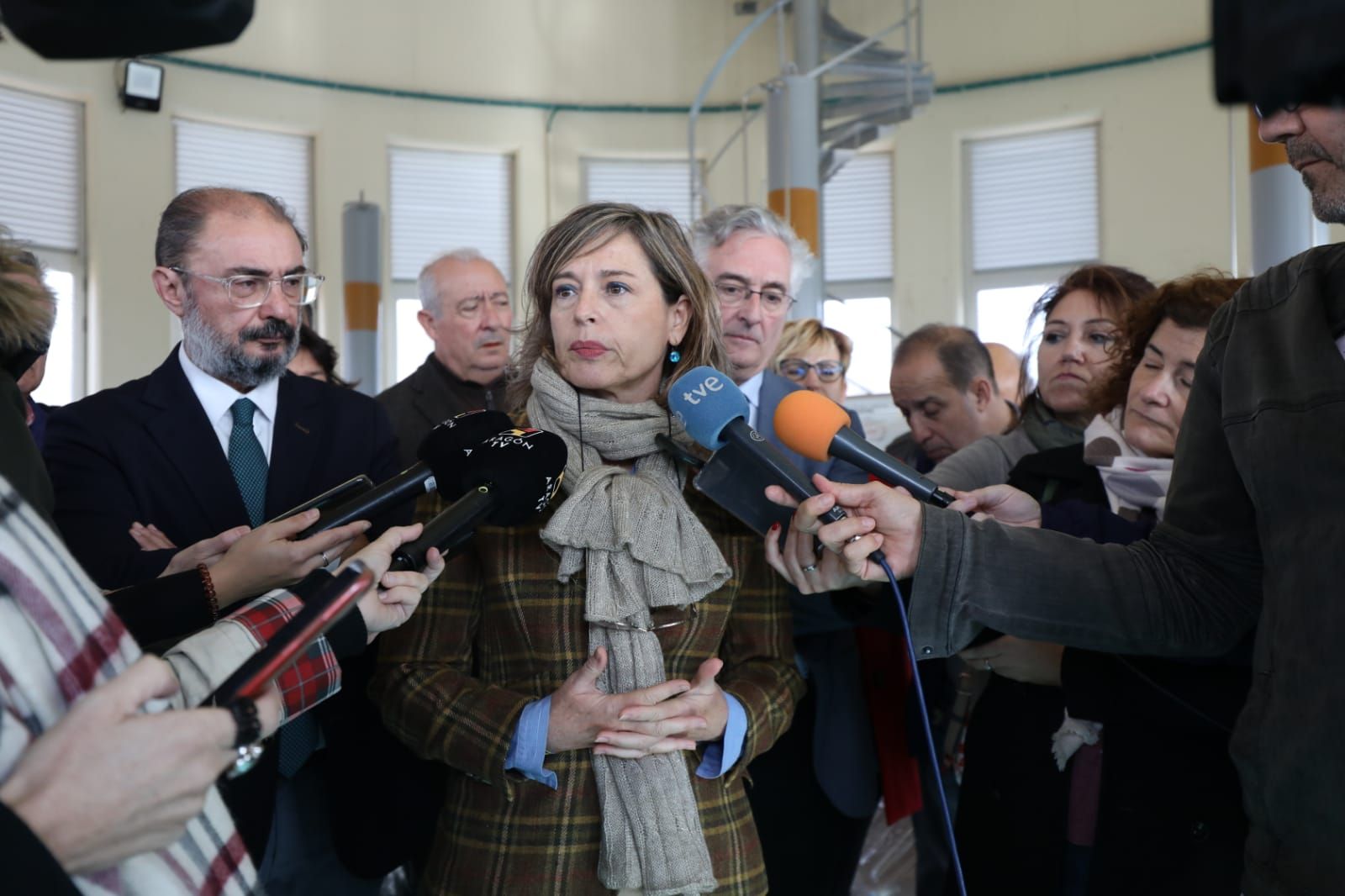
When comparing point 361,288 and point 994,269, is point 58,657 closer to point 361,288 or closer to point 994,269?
point 361,288

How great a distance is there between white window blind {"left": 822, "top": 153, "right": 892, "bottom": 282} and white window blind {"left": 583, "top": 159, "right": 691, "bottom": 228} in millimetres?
1245

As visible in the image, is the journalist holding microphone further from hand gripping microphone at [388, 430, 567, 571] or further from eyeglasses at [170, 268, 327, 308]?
eyeglasses at [170, 268, 327, 308]

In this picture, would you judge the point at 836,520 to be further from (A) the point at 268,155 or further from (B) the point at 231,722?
(A) the point at 268,155

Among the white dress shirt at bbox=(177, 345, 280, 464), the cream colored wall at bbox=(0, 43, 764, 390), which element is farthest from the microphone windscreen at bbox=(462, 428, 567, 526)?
the cream colored wall at bbox=(0, 43, 764, 390)

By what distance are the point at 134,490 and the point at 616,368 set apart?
3.05 ft

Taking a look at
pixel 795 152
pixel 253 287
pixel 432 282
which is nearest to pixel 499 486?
pixel 253 287

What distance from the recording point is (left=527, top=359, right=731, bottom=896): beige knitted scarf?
1.92 metres

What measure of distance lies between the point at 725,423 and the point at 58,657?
104 centimetres

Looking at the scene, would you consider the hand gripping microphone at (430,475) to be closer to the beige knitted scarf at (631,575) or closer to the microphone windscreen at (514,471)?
the microphone windscreen at (514,471)

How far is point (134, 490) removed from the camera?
2346 mm

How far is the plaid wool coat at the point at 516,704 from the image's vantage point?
1954 mm

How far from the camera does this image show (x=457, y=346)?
436 centimetres

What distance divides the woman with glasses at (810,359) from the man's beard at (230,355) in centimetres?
206

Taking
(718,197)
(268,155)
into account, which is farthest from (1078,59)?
(268,155)
